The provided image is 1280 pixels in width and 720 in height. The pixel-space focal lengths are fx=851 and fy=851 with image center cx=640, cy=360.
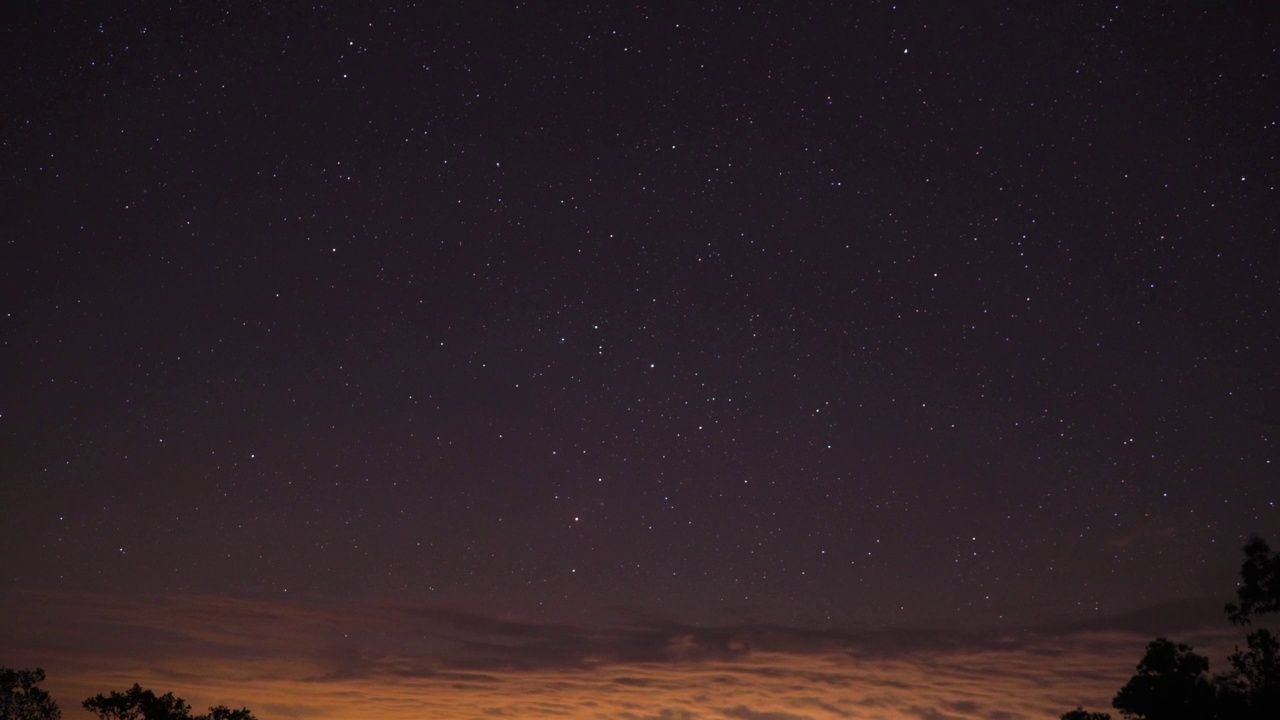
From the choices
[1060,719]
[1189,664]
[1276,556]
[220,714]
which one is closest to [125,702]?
[220,714]

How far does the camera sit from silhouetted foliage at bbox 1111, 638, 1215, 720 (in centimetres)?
1817

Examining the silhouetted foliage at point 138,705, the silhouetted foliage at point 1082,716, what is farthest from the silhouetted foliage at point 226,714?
the silhouetted foliage at point 1082,716

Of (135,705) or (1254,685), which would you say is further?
(135,705)

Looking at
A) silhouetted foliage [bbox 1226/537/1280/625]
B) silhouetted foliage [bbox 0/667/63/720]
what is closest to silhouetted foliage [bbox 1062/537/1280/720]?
silhouetted foliage [bbox 1226/537/1280/625]

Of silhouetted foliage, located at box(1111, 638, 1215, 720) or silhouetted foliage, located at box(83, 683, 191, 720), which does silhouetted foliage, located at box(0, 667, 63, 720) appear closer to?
silhouetted foliage, located at box(83, 683, 191, 720)

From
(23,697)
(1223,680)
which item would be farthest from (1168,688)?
(23,697)

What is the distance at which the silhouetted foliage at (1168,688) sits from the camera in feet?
59.6

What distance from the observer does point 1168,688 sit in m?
18.5

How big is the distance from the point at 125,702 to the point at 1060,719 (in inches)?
1263

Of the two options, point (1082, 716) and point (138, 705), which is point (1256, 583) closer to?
point (1082, 716)

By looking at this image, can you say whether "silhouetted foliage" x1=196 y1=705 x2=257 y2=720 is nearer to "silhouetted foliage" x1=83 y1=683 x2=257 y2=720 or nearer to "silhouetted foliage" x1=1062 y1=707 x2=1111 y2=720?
"silhouetted foliage" x1=83 y1=683 x2=257 y2=720

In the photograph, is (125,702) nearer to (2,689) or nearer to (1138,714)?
(2,689)

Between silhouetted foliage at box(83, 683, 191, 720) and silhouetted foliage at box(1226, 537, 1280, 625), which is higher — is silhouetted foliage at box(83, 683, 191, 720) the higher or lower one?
the lower one

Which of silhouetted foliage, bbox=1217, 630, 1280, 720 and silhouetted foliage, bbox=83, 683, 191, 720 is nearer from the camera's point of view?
silhouetted foliage, bbox=1217, 630, 1280, 720
